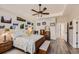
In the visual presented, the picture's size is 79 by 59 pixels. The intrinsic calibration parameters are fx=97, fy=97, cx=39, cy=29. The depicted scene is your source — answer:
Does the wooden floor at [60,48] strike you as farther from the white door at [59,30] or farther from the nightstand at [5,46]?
the nightstand at [5,46]

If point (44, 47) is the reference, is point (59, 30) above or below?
above

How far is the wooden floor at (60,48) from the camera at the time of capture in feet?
5.69

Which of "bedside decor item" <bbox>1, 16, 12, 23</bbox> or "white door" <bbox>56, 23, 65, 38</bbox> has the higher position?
"bedside decor item" <bbox>1, 16, 12, 23</bbox>

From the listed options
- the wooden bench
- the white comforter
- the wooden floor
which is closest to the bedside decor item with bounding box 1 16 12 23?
the white comforter

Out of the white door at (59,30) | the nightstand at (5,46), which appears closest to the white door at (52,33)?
the white door at (59,30)

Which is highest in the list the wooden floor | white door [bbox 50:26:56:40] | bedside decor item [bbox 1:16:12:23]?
bedside decor item [bbox 1:16:12:23]

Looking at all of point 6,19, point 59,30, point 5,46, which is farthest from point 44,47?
point 6,19

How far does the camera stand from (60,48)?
175 cm

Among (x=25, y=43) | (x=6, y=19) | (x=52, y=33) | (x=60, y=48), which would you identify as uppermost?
(x=6, y=19)

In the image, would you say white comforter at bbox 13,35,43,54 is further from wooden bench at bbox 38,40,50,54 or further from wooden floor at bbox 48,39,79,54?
wooden floor at bbox 48,39,79,54

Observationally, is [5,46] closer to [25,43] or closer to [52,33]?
[25,43]

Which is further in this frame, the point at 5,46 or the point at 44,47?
the point at 44,47

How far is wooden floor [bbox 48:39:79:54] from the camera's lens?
1.74 metres
